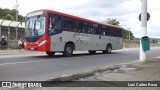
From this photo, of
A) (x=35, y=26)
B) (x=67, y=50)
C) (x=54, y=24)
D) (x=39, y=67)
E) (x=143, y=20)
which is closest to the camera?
(x=39, y=67)

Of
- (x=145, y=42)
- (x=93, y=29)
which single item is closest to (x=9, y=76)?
(x=145, y=42)

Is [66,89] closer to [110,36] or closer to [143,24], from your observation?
[143,24]

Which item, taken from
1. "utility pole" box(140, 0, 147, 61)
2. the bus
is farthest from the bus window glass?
"utility pole" box(140, 0, 147, 61)

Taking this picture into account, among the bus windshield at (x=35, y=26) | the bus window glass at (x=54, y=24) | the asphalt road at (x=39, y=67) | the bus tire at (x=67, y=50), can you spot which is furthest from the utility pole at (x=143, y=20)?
the bus windshield at (x=35, y=26)

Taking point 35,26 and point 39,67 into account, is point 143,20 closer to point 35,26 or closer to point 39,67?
point 39,67

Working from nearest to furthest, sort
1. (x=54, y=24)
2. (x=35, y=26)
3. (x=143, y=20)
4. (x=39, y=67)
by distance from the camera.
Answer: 1. (x=39, y=67)
2. (x=143, y=20)
3. (x=54, y=24)
4. (x=35, y=26)

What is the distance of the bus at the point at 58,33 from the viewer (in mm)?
18375

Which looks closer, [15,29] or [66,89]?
[66,89]

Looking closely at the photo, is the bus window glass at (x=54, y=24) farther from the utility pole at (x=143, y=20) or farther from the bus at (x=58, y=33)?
the utility pole at (x=143, y=20)

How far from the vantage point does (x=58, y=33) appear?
19109mm

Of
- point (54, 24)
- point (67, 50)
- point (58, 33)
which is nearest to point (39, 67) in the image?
point (54, 24)

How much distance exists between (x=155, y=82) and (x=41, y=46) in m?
→ 11.0

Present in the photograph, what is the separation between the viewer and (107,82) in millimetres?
8422

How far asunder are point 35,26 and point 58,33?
1.58 meters
